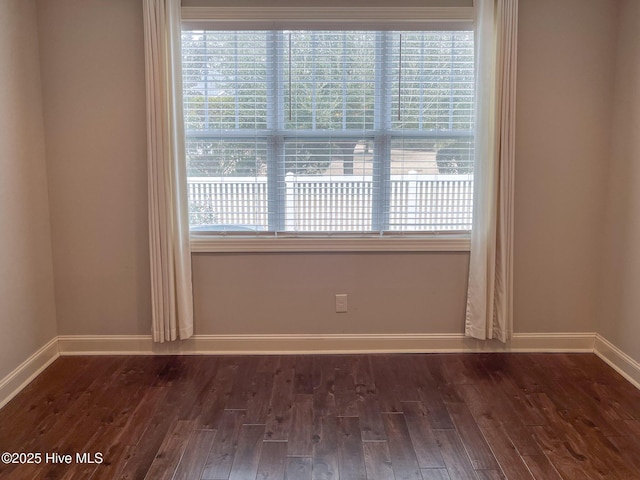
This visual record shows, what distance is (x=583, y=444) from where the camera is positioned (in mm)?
2262

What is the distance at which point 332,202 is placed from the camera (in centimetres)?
321

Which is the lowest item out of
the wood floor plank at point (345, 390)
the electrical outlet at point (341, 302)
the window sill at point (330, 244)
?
the wood floor plank at point (345, 390)

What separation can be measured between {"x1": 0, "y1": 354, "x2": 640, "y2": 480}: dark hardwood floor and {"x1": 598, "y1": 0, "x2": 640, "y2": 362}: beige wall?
1.12 ft

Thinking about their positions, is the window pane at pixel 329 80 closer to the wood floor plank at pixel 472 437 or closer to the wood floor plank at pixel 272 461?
the wood floor plank at pixel 472 437

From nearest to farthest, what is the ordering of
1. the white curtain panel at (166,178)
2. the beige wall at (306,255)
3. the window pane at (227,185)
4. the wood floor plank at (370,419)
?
the wood floor plank at (370,419) < the white curtain panel at (166,178) < the beige wall at (306,255) < the window pane at (227,185)

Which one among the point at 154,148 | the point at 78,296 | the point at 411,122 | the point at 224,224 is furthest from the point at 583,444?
the point at 78,296

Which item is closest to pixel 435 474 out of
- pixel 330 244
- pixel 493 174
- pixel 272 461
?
pixel 272 461

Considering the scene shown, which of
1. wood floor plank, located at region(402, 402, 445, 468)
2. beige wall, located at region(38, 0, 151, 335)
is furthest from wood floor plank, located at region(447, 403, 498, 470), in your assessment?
beige wall, located at region(38, 0, 151, 335)

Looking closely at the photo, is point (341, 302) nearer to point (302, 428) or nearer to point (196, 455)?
point (302, 428)

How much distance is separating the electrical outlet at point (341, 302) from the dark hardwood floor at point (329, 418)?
1.08ft

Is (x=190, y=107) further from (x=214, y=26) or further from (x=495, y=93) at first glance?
(x=495, y=93)

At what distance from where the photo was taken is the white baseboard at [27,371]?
8.72 feet

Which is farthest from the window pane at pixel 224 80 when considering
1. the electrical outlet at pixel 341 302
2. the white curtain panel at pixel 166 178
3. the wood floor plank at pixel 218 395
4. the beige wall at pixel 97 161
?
the wood floor plank at pixel 218 395

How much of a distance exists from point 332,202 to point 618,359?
6.84 feet
